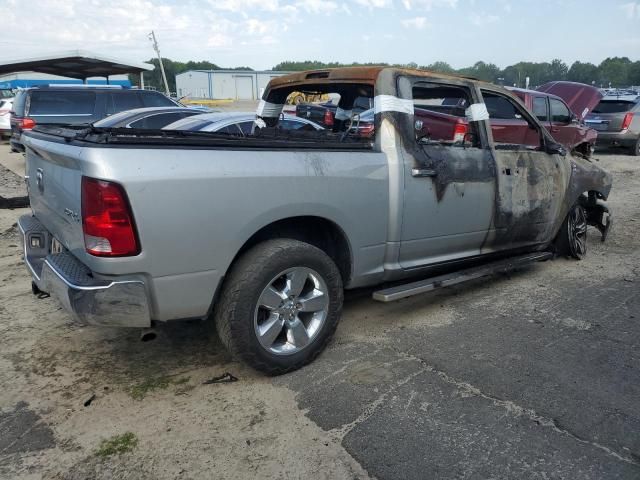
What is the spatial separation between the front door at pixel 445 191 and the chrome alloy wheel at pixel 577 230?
5.62ft

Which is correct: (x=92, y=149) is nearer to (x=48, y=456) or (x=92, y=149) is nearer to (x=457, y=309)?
(x=48, y=456)

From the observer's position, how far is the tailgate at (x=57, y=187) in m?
2.79

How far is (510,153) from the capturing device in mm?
4504

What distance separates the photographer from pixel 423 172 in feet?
12.3

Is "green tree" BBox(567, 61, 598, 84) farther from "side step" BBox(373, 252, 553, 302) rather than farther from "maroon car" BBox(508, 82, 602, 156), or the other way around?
Answer: "side step" BBox(373, 252, 553, 302)

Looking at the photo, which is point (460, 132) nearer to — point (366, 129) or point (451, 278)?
point (366, 129)

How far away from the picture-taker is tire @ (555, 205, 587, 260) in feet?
18.5

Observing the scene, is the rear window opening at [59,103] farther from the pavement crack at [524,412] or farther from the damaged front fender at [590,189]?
the pavement crack at [524,412]

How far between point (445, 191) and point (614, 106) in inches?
517

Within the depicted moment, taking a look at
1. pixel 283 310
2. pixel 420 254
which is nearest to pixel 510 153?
pixel 420 254

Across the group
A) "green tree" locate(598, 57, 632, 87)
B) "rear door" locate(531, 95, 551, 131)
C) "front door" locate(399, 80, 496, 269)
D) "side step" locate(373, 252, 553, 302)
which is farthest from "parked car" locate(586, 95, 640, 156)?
"green tree" locate(598, 57, 632, 87)

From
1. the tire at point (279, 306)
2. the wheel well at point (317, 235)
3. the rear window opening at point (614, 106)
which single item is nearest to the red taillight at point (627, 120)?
the rear window opening at point (614, 106)

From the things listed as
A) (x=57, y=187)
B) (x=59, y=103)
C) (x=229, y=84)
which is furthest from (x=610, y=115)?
(x=229, y=84)

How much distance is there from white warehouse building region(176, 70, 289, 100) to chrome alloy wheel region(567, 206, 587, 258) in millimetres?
64048
